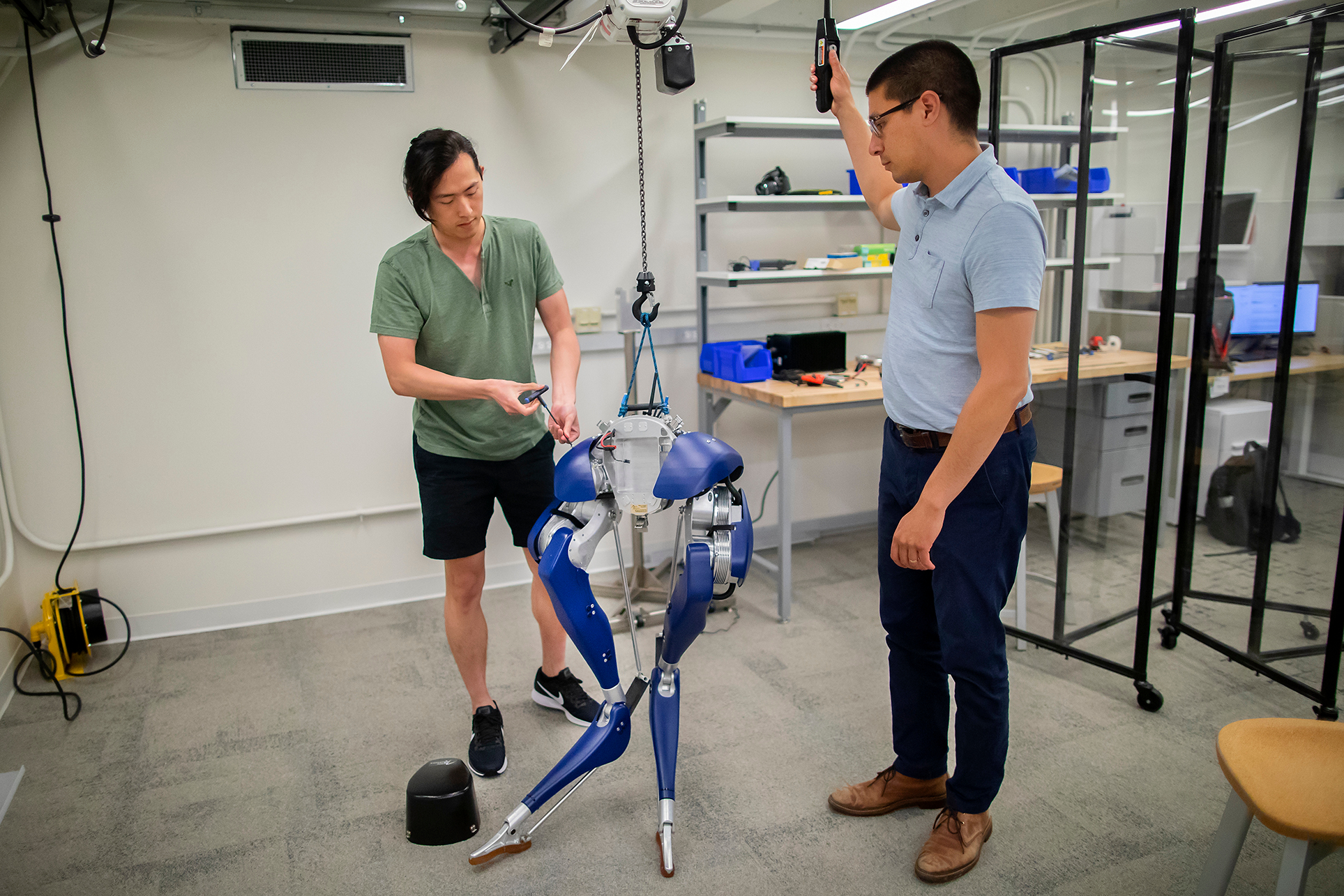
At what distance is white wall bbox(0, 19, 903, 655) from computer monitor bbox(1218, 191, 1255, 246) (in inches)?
69.3

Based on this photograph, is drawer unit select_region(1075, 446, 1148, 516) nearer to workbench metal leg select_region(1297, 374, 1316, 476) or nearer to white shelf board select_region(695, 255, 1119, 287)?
workbench metal leg select_region(1297, 374, 1316, 476)

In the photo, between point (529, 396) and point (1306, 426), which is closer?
point (529, 396)

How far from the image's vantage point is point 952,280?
5.40ft

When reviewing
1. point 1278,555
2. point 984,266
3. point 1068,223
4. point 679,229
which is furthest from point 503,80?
point 1278,555

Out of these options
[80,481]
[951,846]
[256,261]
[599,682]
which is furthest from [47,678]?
[951,846]

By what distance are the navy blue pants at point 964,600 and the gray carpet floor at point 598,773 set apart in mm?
304

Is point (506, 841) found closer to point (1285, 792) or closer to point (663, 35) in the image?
point (1285, 792)

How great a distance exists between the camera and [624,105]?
3533 millimetres

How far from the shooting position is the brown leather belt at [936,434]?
1.75 meters

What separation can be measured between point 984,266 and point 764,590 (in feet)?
7.18

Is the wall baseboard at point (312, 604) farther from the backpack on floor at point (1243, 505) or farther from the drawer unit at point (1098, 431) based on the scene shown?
the backpack on floor at point (1243, 505)

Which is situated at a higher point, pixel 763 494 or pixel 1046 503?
pixel 1046 503

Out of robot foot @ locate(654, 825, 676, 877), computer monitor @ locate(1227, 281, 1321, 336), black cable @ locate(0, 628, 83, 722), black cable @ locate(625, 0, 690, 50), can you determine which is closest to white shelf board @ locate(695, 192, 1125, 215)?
computer monitor @ locate(1227, 281, 1321, 336)

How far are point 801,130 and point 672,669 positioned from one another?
2.24 m
